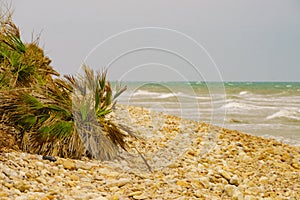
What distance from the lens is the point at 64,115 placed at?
14.5 ft

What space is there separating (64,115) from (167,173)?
133 centimetres

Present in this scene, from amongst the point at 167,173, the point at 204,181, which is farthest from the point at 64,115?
the point at 204,181

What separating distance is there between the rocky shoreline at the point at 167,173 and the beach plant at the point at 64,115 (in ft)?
0.67

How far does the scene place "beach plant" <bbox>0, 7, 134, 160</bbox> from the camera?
4.18 meters

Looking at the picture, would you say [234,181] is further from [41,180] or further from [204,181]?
[41,180]

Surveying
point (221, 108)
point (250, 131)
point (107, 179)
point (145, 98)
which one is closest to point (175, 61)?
point (107, 179)

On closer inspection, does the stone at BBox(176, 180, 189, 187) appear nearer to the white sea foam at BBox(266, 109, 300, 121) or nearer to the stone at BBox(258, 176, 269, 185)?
the stone at BBox(258, 176, 269, 185)

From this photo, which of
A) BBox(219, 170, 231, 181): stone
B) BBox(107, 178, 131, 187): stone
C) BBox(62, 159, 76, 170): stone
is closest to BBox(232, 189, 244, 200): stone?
BBox(219, 170, 231, 181): stone

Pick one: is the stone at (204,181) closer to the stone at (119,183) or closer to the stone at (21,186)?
the stone at (119,183)

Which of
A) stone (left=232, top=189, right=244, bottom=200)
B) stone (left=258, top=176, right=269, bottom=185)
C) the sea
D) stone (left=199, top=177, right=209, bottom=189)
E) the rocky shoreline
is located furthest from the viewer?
the sea

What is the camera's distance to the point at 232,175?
431 centimetres

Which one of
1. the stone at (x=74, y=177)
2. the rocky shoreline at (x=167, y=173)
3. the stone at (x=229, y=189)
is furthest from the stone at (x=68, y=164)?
the stone at (x=229, y=189)

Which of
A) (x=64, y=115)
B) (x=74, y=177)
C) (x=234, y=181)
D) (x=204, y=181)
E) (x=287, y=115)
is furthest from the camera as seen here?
(x=287, y=115)

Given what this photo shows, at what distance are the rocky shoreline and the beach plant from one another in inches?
8.1
